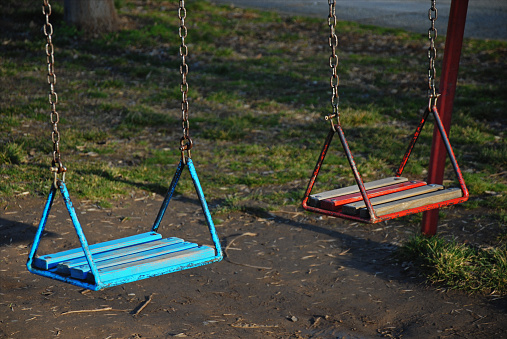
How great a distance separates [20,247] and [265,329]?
226 centimetres

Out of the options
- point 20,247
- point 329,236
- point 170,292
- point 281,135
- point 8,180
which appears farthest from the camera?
point 281,135

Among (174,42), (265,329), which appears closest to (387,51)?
(174,42)

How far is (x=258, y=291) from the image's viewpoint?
4.31 meters

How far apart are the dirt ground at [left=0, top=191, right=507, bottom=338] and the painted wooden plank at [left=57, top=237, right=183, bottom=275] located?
0.54m

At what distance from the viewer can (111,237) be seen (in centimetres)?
512

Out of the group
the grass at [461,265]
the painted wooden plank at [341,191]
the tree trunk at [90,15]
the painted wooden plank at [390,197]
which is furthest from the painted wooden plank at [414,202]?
the tree trunk at [90,15]

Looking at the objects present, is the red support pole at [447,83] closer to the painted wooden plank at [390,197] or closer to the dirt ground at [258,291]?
the dirt ground at [258,291]

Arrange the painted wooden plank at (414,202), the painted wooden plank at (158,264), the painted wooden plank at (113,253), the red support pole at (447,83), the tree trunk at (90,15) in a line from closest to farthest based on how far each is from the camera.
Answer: the painted wooden plank at (158,264), the painted wooden plank at (113,253), the painted wooden plank at (414,202), the red support pole at (447,83), the tree trunk at (90,15)

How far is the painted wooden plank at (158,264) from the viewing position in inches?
121

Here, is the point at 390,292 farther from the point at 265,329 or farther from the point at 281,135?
the point at 281,135

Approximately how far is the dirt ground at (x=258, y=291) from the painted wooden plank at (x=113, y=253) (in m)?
0.54

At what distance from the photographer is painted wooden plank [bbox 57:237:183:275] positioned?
3213 millimetres

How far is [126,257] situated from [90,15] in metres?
10.7

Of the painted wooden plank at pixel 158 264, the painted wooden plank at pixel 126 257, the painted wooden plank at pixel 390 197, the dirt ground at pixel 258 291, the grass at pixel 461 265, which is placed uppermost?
the painted wooden plank at pixel 390 197
